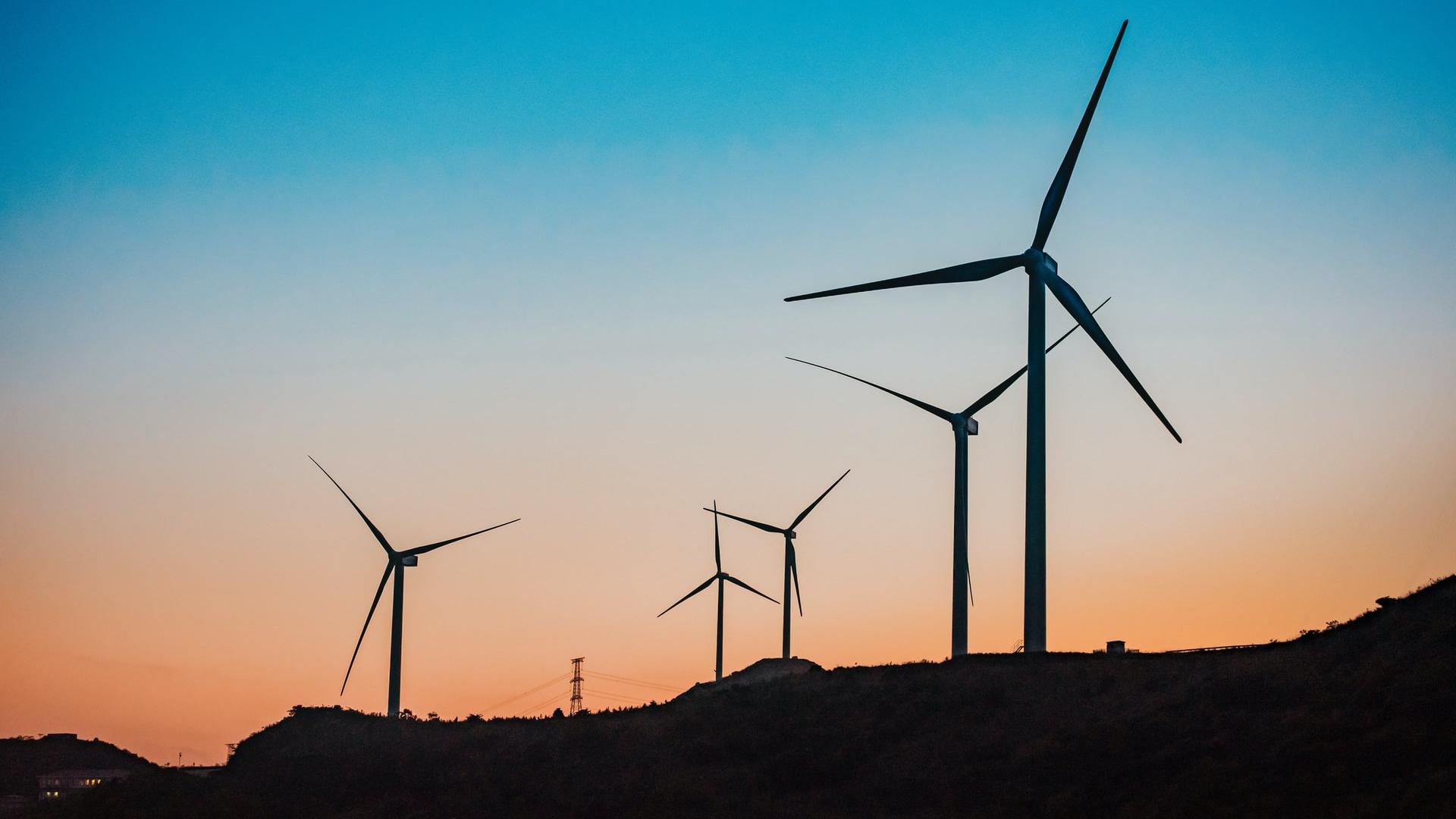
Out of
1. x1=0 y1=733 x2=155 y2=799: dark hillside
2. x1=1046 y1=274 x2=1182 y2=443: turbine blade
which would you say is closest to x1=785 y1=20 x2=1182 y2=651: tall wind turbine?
x1=1046 y1=274 x2=1182 y2=443: turbine blade

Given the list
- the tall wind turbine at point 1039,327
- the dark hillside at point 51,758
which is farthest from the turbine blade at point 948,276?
the dark hillside at point 51,758

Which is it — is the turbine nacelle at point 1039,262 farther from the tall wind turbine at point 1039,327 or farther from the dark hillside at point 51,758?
the dark hillside at point 51,758

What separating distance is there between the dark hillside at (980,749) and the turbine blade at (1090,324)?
1166 cm

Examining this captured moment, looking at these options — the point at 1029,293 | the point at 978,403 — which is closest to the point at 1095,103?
the point at 1029,293

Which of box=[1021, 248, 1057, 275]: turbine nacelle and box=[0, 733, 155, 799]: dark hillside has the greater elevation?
box=[1021, 248, 1057, 275]: turbine nacelle

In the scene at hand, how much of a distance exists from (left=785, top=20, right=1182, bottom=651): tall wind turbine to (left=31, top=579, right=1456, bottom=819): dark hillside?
4296 millimetres

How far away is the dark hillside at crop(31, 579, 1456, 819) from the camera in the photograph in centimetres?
4381

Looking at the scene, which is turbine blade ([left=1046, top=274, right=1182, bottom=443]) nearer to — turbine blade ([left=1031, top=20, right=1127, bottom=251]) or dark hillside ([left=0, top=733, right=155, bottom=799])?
turbine blade ([left=1031, top=20, right=1127, bottom=251])

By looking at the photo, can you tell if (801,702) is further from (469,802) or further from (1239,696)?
(1239,696)

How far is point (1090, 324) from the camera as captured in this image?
210 feet

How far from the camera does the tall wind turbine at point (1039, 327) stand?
59219 mm

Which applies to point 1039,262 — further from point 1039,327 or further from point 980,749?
point 980,749

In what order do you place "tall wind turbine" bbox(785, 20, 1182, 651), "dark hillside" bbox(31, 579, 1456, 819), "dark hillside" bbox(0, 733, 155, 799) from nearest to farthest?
1. "dark hillside" bbox(31, 579, 1456, 819)
2. "tall wind turbine" bbox(785, 20, 1182, 651)
3. "dark hillside" bbox(0, 733, 155, 799)

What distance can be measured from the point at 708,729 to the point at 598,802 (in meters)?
13.3
